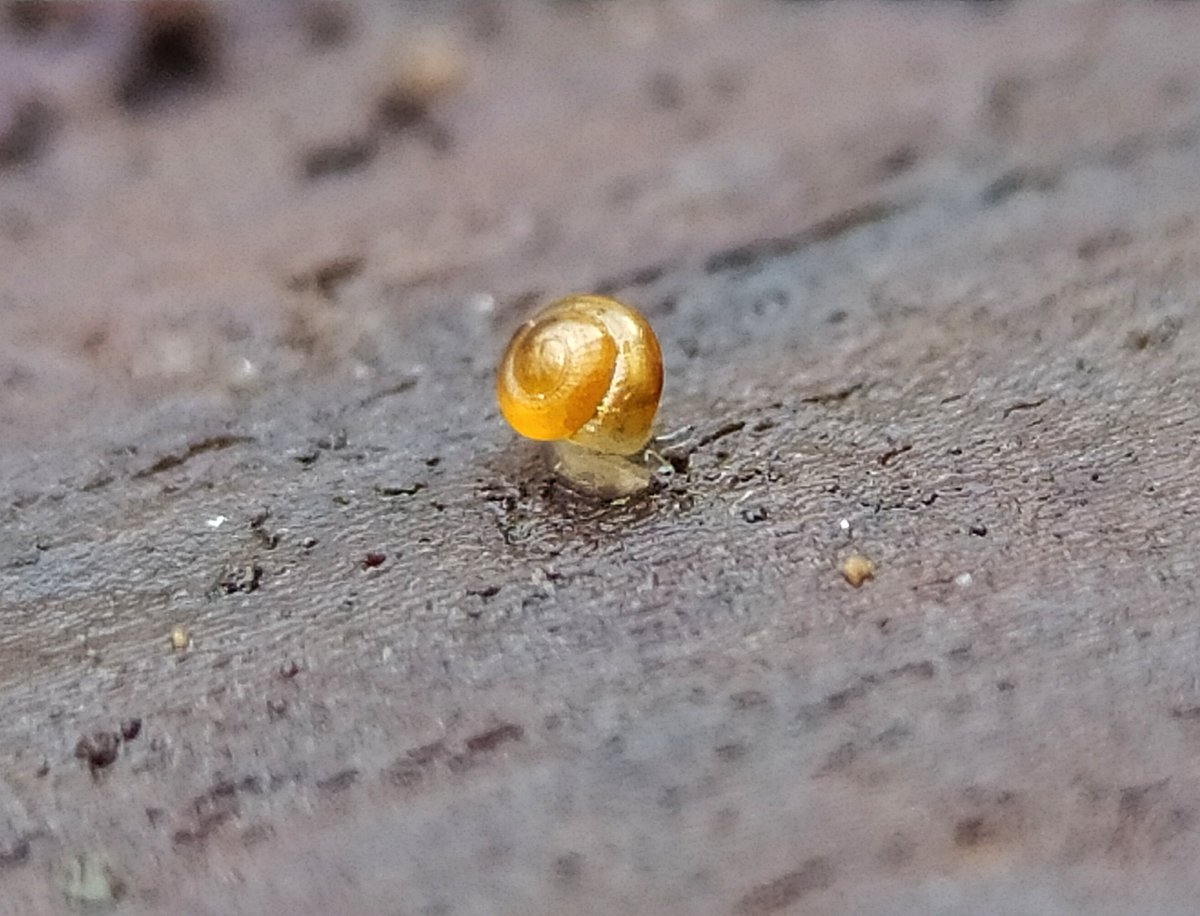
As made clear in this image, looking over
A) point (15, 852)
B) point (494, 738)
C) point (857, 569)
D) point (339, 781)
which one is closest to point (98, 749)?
point (15, 852)

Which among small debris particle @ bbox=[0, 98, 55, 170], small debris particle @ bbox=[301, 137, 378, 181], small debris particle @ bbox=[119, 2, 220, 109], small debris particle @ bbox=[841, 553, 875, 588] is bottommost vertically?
small debris particle @ bbox=[841, 553, 875, 588]

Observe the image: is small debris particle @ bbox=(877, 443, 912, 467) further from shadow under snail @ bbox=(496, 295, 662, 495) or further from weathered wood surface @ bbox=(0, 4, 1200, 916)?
shadow under snail @ bbox=(496, 295, 662, 495)

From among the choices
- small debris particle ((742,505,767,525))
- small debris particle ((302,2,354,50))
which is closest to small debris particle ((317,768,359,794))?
small debris particle ((742,505,767,525))

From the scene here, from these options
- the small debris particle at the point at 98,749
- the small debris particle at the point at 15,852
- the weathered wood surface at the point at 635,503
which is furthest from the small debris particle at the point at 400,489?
the small debris particle at the point at 15,852

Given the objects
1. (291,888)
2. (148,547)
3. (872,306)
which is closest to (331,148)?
(148,547)

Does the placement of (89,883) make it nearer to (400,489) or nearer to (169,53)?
(400,489)

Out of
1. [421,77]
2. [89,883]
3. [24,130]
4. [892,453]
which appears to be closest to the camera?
[89,883]
